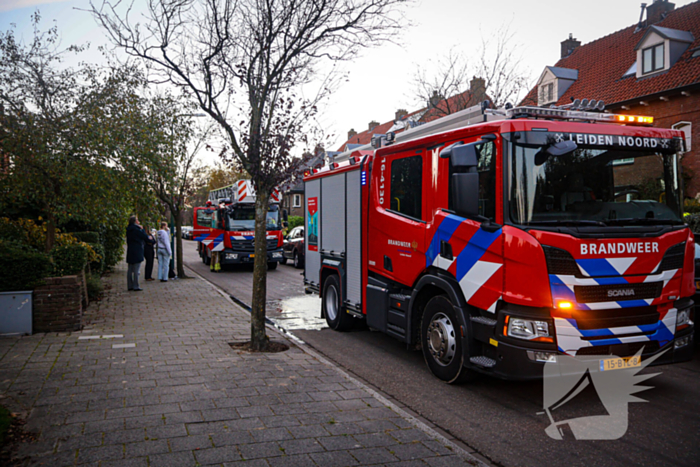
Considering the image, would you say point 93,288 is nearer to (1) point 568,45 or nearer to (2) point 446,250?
Result: (2) point 446,250

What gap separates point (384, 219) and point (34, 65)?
278 inches

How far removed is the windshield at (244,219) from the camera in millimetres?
20562

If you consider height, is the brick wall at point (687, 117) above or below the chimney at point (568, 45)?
below

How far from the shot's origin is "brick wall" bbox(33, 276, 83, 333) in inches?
299

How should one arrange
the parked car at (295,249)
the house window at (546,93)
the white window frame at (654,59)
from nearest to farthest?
the parked car at (295,249) → the white window frame at (654,59) → the house window at (546,93)

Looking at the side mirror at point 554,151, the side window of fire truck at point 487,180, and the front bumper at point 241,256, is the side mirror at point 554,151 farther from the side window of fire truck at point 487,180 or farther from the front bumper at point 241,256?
the front bumper at point 241,256

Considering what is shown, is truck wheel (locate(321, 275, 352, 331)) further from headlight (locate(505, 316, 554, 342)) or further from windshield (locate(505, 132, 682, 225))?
windshield (locate(505, 132, 682, 225))

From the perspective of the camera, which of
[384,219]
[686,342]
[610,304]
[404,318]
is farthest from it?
[384,219]

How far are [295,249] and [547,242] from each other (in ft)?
57.5

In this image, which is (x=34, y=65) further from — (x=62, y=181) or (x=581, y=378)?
(x=581, y=378)

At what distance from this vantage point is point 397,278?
670cm

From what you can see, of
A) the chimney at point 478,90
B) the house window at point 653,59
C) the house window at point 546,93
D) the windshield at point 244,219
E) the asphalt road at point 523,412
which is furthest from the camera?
the house window at point 546,93

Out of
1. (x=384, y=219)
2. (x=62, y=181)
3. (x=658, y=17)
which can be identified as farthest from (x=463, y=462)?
(x=658, y=17)

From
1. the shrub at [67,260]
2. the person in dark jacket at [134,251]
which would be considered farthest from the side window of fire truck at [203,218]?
the shrub at [67,260]
